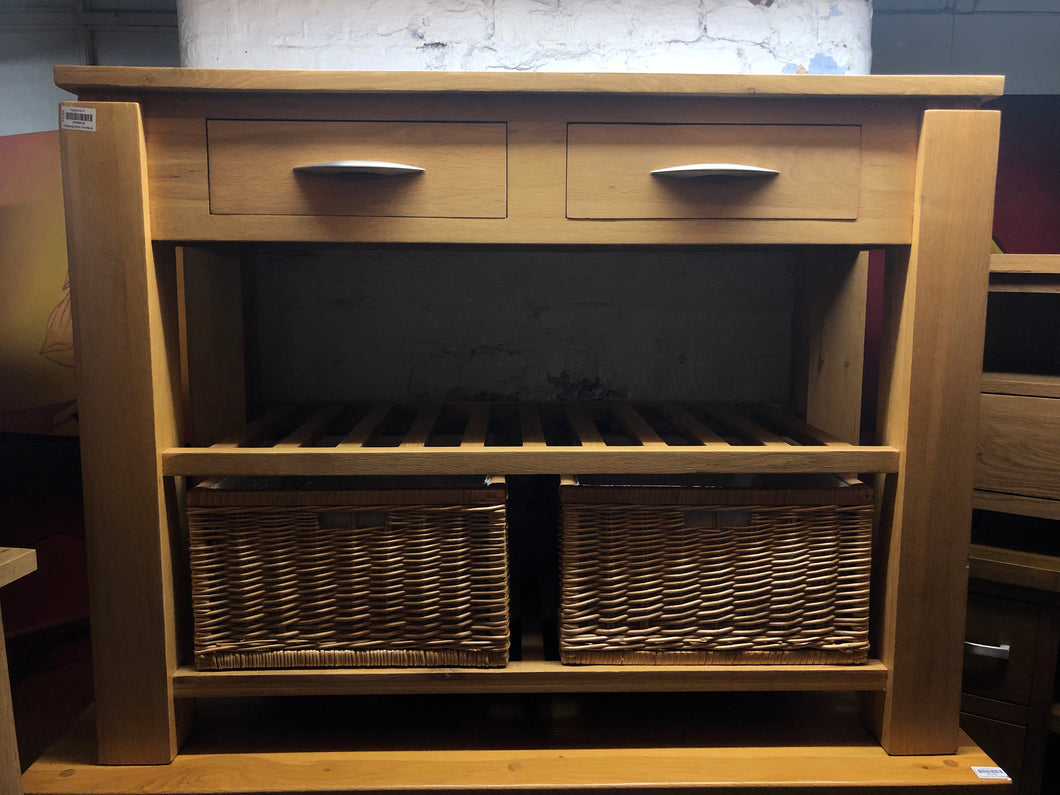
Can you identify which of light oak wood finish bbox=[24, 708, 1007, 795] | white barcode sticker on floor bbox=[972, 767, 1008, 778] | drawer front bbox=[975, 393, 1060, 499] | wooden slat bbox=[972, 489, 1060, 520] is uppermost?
drawer front bbox=[975, 393, 1060, 499]

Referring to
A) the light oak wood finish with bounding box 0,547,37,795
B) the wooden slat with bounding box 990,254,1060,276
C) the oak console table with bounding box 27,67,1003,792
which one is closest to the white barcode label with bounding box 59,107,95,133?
the oak console table with bounding box 27,67,1003,792

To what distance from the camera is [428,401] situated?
1.66 meters

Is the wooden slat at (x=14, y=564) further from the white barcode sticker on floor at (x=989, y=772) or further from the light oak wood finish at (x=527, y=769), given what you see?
the white barcode sticker on floor at (x=989, y=772)

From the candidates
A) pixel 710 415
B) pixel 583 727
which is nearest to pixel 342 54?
pixel 710 415

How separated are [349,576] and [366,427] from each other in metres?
0.28

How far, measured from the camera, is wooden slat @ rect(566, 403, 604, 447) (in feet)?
3.87

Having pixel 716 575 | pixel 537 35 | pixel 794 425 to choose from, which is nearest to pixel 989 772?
pixel 716 575

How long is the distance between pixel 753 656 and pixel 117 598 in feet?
3.18

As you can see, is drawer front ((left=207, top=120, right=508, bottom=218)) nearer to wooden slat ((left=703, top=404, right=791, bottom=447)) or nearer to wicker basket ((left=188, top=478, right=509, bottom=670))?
wicker basket ((left=188, top=478, right=509, bottom=670))

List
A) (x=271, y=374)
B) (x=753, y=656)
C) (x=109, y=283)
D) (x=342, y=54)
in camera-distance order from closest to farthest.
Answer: (x=109, y=283) < (x=753, y=656) < (x=342, y=54) < (x=271, y=374)

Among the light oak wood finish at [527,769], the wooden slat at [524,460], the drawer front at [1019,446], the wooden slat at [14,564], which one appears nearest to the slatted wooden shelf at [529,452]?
the wooden slat at [524,460]

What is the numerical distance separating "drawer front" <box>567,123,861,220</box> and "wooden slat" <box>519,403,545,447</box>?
362 millimetres

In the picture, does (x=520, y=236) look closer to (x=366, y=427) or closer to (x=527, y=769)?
(x=366, y=427)

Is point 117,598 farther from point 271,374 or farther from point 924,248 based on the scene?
point 924,248
